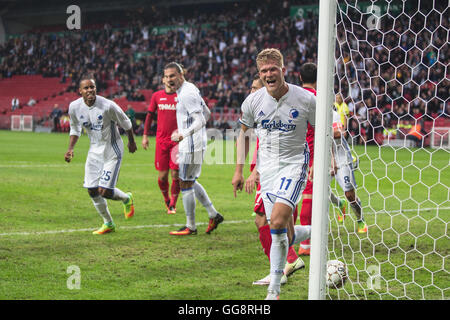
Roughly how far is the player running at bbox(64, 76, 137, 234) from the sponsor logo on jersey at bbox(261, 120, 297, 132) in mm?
2921

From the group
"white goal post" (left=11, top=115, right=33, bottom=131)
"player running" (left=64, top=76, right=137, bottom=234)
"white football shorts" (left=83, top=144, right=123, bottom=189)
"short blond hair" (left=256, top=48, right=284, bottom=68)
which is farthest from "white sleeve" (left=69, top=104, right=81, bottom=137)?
"white goal post" (left=11, top=115, right=33, bottom=131)

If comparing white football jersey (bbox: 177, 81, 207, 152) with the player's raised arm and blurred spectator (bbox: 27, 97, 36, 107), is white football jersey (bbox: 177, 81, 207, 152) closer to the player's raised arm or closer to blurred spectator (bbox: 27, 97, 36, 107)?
the player's raised arm

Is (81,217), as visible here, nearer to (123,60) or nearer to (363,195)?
(363,195)

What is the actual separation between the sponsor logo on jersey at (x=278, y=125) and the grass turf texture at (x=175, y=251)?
1.13 meters

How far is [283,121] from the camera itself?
14.2 ft

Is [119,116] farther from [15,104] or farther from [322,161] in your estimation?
[15,104]

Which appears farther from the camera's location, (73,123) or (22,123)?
(22,123)

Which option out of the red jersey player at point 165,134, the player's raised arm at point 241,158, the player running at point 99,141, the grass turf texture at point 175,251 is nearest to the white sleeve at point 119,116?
the player running at point 99,141

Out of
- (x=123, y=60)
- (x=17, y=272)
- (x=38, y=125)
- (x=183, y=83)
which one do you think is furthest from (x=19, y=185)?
(x=123, y=60)

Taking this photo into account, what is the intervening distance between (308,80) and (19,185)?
22.6 ft

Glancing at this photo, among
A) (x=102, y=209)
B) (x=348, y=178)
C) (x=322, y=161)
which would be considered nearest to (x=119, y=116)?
(x=102, y=209)

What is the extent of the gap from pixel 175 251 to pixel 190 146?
5.58ft

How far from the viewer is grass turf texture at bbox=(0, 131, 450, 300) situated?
14.0ft

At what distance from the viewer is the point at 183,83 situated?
277 inches
